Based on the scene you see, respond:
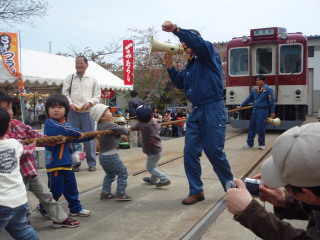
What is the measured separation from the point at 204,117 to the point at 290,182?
2.40 metres

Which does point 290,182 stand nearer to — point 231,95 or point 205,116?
point 205,116

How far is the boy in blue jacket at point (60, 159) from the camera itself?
3303mm

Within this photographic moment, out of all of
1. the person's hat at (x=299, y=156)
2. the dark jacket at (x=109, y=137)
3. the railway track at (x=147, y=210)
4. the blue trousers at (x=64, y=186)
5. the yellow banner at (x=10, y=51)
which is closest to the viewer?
the person's hat at (x=299, y=156)

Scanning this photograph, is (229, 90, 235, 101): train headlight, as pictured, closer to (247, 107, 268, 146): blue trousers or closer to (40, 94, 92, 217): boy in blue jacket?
(247, 107, 268, 146): blue trousers

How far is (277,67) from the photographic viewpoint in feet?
36.4

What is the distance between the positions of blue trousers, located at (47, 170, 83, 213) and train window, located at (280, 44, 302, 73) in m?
9.52

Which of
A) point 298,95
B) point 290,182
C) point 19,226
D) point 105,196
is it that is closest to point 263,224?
point 290,182

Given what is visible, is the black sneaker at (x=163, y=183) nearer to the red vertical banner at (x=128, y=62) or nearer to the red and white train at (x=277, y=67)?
the red and white train at (x=277, y=67)

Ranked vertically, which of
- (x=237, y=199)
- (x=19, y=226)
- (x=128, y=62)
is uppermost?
(x=128, y=62)

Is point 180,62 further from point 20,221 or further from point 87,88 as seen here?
point 20,221

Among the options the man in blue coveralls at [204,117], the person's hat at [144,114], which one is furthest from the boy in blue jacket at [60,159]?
the man in blue coveralls at [204,117]

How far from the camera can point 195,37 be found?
11.2 ft

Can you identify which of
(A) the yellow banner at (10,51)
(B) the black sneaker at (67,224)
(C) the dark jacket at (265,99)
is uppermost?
(A) the yellow banner at (10,51)

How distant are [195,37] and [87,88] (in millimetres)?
2776
